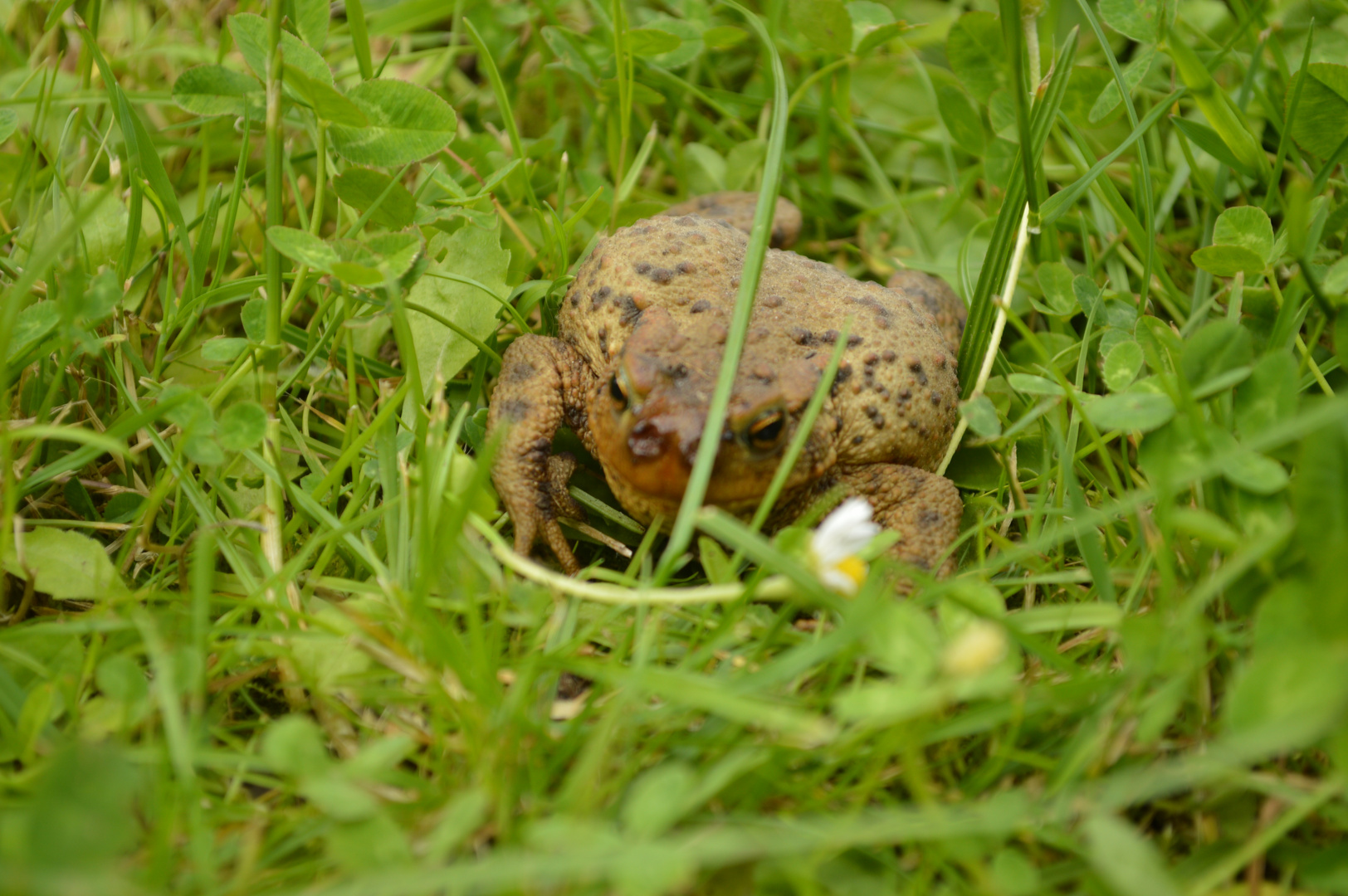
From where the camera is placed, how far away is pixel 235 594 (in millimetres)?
2197

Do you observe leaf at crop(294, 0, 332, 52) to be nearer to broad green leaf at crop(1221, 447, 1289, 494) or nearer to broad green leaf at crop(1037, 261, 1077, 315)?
broad green leaf at crop(1037, 261, 1077, 315)

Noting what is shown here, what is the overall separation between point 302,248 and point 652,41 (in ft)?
5.06

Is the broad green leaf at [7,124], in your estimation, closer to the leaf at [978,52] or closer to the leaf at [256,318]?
the leaf at [256,318]

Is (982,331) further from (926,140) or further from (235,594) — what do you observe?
(235,594)

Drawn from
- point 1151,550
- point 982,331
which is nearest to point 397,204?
point 982,331

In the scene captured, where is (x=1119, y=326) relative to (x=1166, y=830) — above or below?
above

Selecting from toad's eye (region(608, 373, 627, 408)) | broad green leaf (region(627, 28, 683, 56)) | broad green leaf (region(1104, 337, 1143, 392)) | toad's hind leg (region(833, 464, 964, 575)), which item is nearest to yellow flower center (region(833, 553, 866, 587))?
toad's hind leg (region(833, 464, 964, 575))

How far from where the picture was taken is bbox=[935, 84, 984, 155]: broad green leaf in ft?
10.8

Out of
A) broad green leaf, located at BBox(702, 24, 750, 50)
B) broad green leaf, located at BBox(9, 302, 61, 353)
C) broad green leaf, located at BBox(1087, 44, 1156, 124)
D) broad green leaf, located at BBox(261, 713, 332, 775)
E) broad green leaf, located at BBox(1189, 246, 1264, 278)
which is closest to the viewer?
broad green leaf, located at BBox(261, 713, 332, 775)

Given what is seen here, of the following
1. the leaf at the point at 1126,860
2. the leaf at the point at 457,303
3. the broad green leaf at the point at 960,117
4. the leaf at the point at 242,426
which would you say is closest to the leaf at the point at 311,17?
the leaf at the point at 457,303

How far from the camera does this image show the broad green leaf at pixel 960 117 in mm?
3297

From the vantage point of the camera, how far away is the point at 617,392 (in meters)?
2.29

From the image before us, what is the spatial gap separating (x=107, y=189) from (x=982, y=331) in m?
2.30

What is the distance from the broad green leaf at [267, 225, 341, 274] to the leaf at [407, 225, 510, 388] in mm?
478
